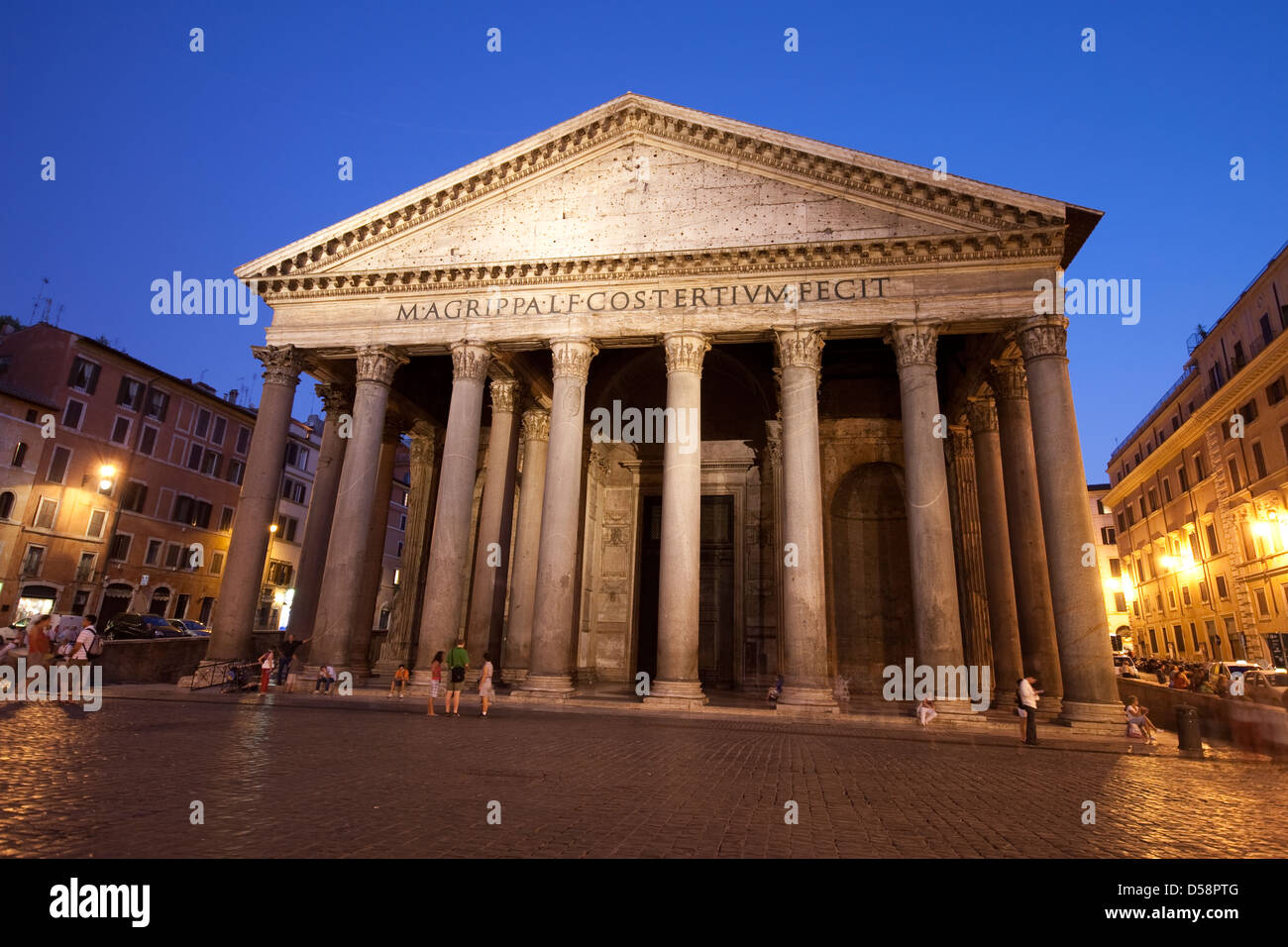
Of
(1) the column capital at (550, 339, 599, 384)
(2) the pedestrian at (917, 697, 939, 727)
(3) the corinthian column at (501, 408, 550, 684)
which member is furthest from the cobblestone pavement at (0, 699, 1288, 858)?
(1) the column capital at (550, 339, 599, 384)

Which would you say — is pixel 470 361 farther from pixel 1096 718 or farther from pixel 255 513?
Answer: pixel 1096 718

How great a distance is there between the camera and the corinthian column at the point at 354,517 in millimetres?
16312

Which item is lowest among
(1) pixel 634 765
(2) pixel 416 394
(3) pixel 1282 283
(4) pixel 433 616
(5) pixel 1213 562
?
(1) pixel 634 765

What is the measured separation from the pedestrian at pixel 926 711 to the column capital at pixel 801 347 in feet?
24.8

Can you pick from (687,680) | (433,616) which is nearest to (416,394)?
(433,616)

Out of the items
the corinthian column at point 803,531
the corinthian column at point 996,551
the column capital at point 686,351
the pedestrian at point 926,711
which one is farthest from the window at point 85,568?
the corinthian column at point 996,551

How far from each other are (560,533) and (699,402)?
4926 millimetres

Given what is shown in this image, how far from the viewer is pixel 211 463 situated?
3869cm

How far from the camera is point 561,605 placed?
51.4 ft

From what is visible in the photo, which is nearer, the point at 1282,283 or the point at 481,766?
the point at 481,766

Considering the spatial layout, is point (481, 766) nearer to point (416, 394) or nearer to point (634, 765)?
point (634, 765)

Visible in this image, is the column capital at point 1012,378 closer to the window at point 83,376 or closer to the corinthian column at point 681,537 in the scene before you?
the corinthian column at point 681,537

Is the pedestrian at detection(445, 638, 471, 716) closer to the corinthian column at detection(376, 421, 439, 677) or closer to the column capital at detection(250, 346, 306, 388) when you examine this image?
the corinthian column at detection(376, 421, 439, 677)
